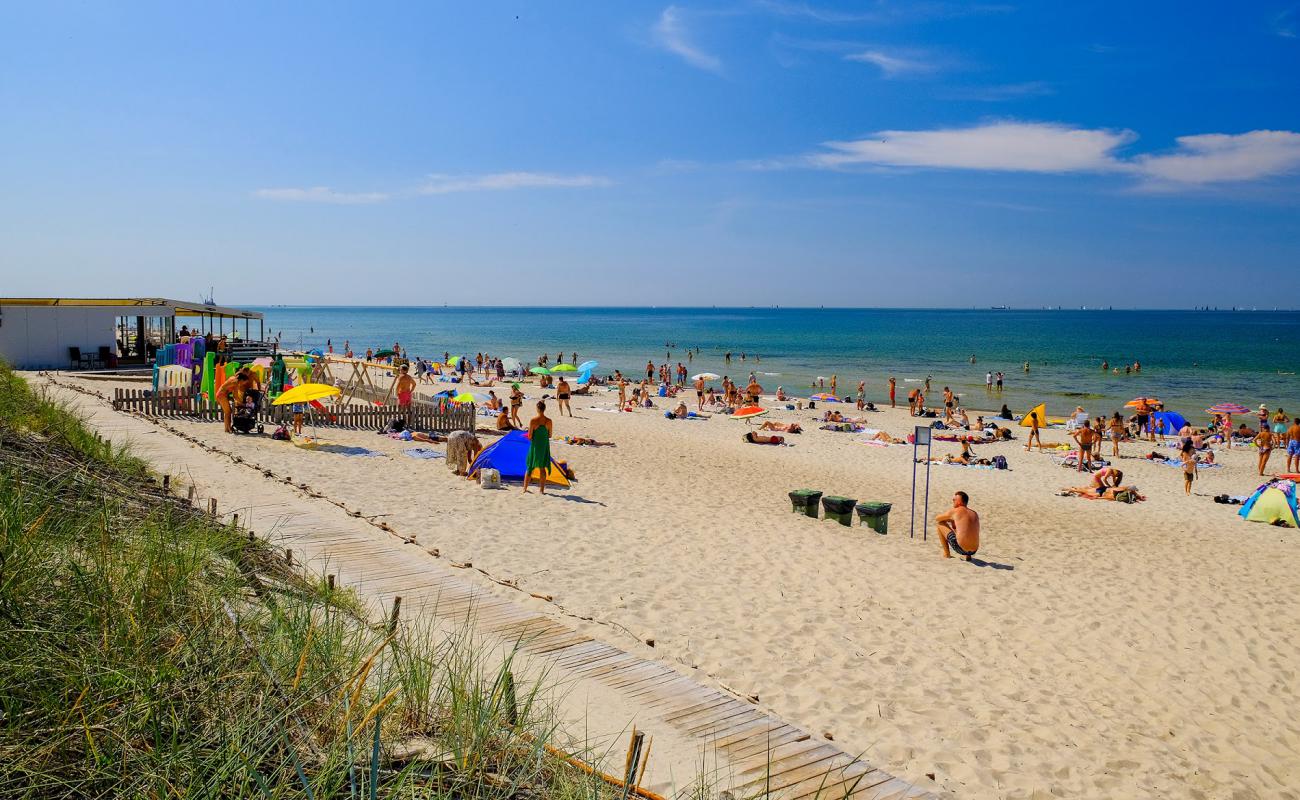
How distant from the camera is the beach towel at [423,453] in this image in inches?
615

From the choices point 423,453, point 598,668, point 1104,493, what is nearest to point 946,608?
point 598,668

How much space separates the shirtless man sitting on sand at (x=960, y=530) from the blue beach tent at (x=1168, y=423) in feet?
66.1

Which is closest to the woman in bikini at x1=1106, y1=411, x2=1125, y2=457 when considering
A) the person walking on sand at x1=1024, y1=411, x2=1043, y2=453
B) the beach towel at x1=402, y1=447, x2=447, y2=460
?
the person walking on sand at x1=1024, y1=411, x2=1043, y2=453

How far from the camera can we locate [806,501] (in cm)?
1275

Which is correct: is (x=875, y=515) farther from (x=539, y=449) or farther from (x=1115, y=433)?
(x=1115, y=433)

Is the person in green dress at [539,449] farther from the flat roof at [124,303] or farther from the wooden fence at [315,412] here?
the flat roof at [124,303]

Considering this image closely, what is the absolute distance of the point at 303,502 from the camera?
396 inches

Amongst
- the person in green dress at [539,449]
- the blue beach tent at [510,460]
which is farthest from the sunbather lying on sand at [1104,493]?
the person in green dress at [539,449]

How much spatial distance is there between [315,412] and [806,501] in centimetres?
1178

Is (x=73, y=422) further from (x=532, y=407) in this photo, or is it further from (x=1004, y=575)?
(x=532, y=407)

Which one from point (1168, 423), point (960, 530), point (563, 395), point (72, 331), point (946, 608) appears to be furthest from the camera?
point (72, 331)

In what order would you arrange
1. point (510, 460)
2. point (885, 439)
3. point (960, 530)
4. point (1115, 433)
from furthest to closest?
point (885, 439) → point (1115, 433) → point (510, 460) → point (960, 530)

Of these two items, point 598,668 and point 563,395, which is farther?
point 563,395

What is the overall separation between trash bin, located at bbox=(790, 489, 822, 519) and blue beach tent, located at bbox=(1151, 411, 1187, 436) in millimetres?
19767
